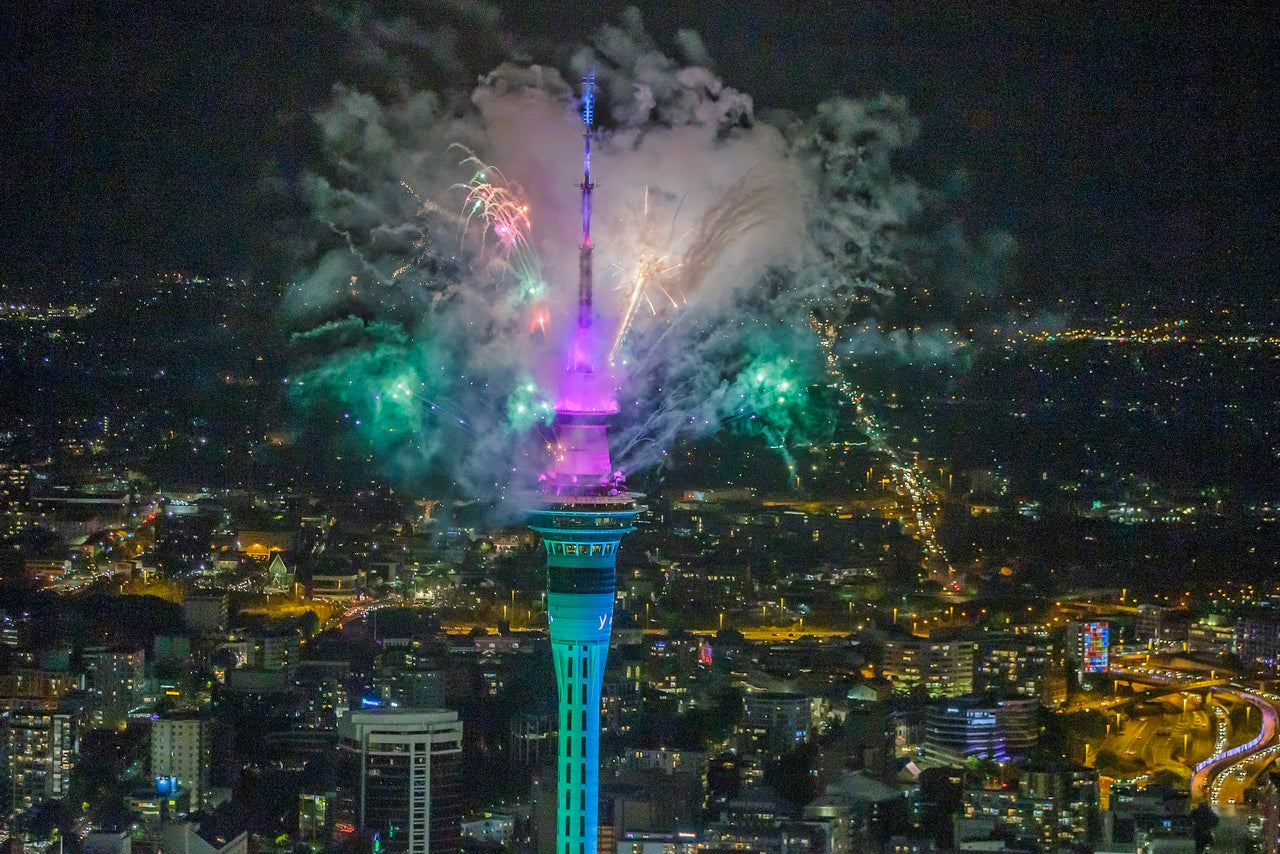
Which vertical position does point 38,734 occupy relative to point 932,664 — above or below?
below

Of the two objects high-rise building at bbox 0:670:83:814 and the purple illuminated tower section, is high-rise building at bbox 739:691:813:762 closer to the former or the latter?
the purple illuminated tower section

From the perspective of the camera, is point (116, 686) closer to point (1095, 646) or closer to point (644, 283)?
point (644, 283)

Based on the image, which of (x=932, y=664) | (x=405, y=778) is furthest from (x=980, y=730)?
(x=405, y=778)

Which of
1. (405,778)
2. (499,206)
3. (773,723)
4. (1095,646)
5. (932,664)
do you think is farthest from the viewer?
(1095,646)

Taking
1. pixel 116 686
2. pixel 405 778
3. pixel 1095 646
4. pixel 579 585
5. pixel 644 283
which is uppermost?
pixel 644 283

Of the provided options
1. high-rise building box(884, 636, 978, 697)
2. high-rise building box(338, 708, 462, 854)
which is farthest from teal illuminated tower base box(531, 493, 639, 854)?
high-rise building box(884, 636, 978, 697)

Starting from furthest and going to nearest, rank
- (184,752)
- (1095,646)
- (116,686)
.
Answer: (1095,646)
(116,686)
(184,752)
